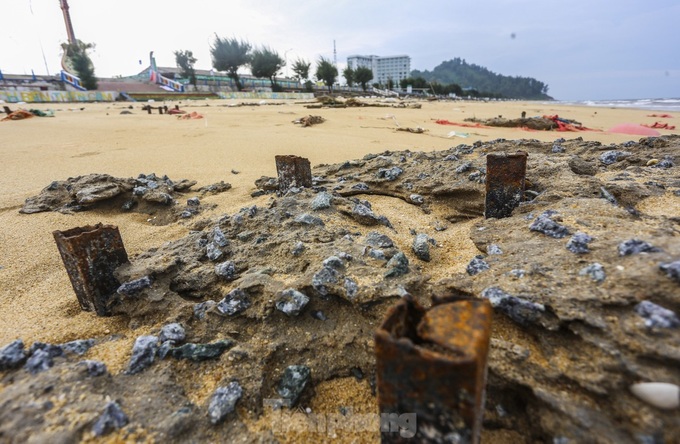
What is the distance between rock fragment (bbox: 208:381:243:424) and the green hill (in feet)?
425

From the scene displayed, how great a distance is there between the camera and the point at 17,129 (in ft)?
29.1

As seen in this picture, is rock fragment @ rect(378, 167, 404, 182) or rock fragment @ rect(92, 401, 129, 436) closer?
rock fragment @ rect(92, 401, 129, 436)

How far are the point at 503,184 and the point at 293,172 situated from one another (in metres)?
1.75

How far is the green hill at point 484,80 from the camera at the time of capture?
444 feet

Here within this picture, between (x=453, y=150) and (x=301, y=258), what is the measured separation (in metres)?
2.83

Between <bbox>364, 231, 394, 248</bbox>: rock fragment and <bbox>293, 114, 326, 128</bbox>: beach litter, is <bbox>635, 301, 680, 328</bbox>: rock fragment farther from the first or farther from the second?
<bbox>293, 114, 326, 128</bbox>: beach litter

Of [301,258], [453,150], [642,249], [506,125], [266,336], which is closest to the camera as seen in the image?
[642,249]

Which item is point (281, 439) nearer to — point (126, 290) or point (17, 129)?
point (126, 290)

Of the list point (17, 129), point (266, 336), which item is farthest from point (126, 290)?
point (17, 129)

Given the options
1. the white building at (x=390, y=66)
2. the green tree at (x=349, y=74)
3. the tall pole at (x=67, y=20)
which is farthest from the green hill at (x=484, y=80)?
the tall pole at (x=67, y=20)

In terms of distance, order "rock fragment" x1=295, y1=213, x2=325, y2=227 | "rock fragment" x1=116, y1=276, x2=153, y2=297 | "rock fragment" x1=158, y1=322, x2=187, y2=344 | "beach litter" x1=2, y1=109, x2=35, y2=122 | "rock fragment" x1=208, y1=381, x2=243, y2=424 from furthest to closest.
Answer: "beach litter" x1=2, y1=109, x2=35, y2=122 < "rock fragment" x1=295, y1=213, x2=325, y2=227 < "rock fragment" x1=116, y1=276, x2=153, y2=297 < "rock fragment" x1=158, y1=322, x2=187, y2=344 < "rock fragment" x1=208, y1=381, x2=243, y2=424

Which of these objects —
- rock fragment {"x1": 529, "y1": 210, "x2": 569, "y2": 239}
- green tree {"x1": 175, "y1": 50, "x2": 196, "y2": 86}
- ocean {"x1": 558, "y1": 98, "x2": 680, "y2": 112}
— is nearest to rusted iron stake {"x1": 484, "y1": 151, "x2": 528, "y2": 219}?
rock fragment {"x1": 529, "y1": 210, "x2": 569, "y2": 239}

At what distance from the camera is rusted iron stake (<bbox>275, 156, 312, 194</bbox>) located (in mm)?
3111

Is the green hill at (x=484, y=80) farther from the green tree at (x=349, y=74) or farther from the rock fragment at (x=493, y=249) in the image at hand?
the rock fragment at (x=493, y=249)
